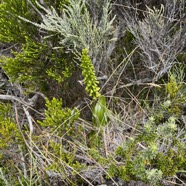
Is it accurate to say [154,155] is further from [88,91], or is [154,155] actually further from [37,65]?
[37,65]

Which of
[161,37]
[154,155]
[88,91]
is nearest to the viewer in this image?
[154,155]

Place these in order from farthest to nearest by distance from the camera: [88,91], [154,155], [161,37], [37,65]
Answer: [37,65] → [161,37] → [88,91] → [154,155]

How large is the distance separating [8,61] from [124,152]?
44.5 inches

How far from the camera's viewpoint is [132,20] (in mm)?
2264

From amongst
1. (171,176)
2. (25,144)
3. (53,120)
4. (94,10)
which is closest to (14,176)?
(25,144)

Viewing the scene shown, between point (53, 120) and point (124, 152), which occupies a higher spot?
point (53, 120)

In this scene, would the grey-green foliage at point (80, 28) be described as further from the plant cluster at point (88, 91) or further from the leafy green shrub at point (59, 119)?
the leafy green shrub at point (59, 119)

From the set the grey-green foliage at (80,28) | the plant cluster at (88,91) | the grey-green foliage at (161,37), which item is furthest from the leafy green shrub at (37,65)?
the grey-green foliage at (161,37)

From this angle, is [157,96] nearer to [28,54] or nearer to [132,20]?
[132,20]

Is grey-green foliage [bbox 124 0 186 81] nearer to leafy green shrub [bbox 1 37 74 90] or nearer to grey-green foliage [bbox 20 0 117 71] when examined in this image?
grey-green foliage [bbox 20 0 117 71]

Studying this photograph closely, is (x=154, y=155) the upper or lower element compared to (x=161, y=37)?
lower

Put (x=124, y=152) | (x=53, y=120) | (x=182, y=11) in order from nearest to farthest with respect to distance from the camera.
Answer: (x=124, y=152), (x=53, y=120), (x=182, y=11)

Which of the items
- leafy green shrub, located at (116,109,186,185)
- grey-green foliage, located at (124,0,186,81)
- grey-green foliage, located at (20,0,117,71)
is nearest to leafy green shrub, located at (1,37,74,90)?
grey-green foliage, located at (20,0,117,71)

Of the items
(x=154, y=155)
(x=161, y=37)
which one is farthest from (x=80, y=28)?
(x=154, y=155)
